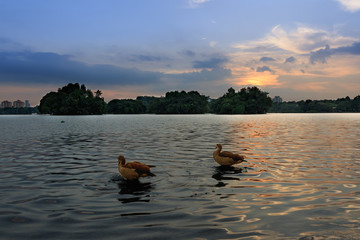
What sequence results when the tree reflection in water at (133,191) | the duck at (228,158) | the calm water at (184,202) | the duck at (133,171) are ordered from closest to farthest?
the calm water at (184,202)
the tree reflection in water at (133,191)
the duck at (133,171)
the duck at (228,158)

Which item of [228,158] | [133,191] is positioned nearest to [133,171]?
[133,191]

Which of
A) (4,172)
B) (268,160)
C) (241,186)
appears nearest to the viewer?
(241,186)

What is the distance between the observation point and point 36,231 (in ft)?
25.4

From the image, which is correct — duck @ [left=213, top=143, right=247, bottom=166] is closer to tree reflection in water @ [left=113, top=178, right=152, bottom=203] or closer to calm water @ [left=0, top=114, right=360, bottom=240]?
calm water @ [left=0, top=114, right=360, bottom=240]

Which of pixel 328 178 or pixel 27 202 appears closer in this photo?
pixel 27 202

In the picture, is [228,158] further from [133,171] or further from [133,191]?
[133,191]

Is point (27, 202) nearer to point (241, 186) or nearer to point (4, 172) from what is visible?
point (4, 172)

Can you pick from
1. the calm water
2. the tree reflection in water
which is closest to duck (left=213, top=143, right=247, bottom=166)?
the calm water

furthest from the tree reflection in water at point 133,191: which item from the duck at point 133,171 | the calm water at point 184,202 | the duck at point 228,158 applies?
the duck at point 228,158

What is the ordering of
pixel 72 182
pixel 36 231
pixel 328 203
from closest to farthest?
pixel 36 231 < pixel 328 203 < pixel 72 182

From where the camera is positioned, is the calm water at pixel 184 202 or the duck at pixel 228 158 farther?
the duck at pixel 228 158

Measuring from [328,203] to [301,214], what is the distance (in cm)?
175

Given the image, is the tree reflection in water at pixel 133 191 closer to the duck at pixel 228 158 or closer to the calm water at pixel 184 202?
the calm water at pixel 184 202

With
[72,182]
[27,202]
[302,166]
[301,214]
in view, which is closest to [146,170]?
[72,182]
